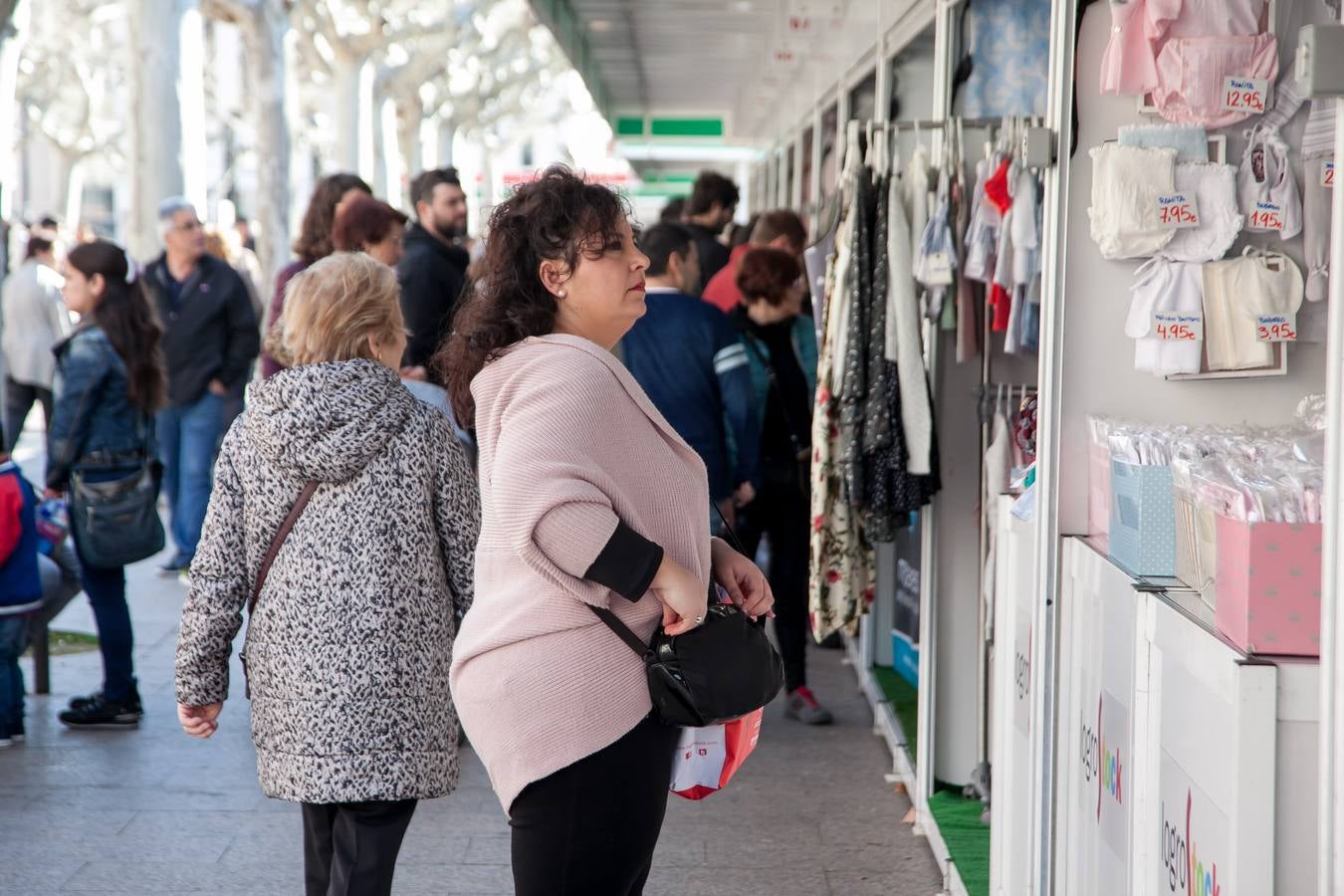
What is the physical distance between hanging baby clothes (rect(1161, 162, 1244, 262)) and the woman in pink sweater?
1460 mm

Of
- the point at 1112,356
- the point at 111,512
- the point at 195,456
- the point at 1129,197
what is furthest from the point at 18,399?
the point at 1129,197

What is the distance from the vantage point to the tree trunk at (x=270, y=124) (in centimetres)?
1534

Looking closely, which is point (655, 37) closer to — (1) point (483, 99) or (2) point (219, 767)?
(2) point (219, 767)

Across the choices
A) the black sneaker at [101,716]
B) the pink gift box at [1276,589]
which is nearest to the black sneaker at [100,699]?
the black sneaker at [101,716]

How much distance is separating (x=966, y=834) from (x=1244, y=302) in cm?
187

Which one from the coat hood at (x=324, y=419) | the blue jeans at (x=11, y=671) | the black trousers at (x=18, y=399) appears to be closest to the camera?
the coat hood at (x=324, y=419)

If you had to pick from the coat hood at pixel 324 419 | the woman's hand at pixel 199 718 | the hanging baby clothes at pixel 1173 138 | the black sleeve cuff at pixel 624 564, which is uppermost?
the hanging baby clothes at pixel 1173 138

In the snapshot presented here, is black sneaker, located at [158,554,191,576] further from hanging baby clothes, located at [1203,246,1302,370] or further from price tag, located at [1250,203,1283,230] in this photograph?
price tag, located at [1250,203,1283,230]

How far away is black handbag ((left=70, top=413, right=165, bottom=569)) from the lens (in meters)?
5.62

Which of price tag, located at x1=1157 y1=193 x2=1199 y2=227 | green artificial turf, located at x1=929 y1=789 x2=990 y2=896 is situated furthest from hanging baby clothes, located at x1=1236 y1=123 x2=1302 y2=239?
green artificial turf, located at x1=929 y1=789 x2=990 y2=896

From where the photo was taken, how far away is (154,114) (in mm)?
11750

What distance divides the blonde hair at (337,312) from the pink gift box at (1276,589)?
68.9 inches

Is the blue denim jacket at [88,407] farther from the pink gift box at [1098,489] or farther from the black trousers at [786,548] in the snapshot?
the pink gift box at [1098,489]

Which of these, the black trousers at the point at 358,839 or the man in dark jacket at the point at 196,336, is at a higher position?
the man in dark jacket at the point at 196,336
